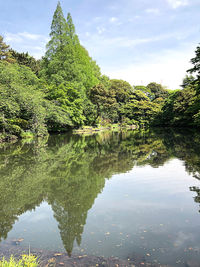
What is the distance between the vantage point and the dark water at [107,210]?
11.3 feet

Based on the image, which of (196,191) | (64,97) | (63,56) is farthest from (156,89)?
(196,191)

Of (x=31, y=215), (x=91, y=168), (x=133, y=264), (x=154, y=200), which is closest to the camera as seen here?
(x=133, y=264)

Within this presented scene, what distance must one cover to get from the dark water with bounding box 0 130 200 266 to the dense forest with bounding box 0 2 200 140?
13.9 m

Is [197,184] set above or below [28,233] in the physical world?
above

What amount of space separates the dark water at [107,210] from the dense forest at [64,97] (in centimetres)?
1390

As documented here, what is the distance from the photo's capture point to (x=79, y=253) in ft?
10.8

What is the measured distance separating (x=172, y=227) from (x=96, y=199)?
86.5 inches

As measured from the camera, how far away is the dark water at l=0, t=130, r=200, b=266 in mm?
3447

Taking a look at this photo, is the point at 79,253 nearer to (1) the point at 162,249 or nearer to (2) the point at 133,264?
(2) the point at 133,264

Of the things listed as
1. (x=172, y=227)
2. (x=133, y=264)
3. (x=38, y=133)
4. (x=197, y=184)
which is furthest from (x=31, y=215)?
(x=38, y=133)

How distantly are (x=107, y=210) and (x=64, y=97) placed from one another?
1049 inches

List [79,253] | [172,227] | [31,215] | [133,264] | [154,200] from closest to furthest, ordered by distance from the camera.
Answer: [133,264] → [79,253] → [172,227] → [31,215] → [154,200]

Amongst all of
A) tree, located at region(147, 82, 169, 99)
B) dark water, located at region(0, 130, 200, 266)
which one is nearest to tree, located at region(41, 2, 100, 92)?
dark water, located at region(0, 130, 200, 266)

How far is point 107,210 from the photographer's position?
193 inches
